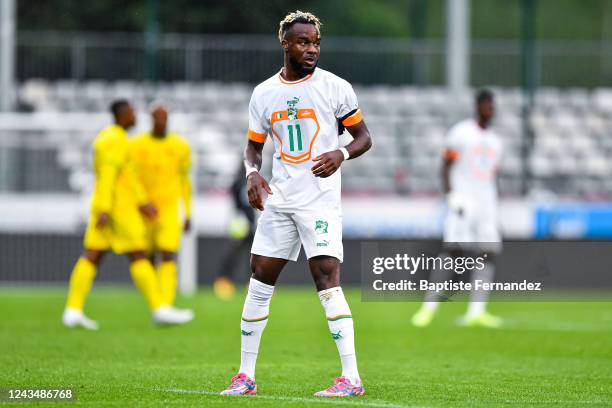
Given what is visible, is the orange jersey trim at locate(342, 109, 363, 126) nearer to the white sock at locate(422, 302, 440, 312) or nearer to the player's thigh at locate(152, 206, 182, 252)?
the player's thigh at locate(152, 206, 182, 252)

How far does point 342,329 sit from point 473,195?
7.15 m

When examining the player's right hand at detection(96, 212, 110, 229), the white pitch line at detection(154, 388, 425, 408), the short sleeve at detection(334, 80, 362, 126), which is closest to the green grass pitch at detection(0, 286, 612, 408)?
the white pitch line at detection(154, 388, 425, 408)

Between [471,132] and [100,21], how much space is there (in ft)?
57.3

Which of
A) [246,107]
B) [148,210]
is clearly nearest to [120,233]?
[148,210]

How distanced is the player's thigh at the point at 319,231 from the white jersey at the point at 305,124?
2.3 inches

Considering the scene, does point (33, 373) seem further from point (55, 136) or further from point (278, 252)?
point (55, 136)

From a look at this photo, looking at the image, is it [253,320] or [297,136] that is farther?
[253,320]

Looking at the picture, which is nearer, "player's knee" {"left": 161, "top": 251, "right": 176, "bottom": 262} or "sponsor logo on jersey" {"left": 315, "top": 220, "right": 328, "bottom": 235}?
"sponsor logo on jersey" {"left": 315, "top": 220, "right": 328, "bottom": 235}

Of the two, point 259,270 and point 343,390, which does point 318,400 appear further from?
point 259,270

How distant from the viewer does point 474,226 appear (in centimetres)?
1509

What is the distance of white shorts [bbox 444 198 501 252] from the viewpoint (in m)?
14.9

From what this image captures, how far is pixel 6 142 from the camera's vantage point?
854 inches

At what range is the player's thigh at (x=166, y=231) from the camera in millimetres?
14578

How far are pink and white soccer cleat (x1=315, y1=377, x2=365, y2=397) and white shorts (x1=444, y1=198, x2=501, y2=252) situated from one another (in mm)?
6934
